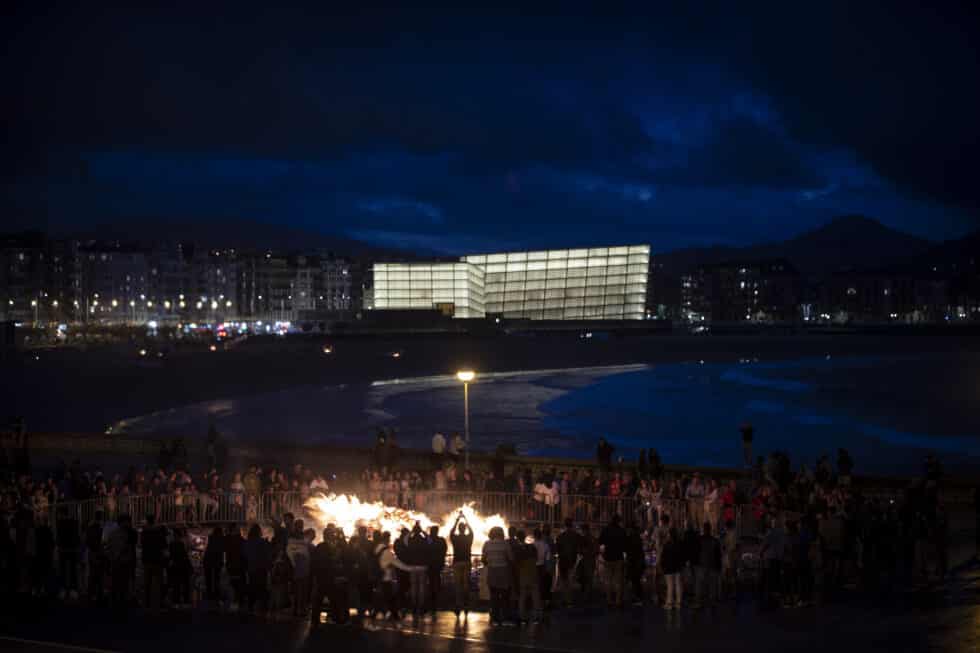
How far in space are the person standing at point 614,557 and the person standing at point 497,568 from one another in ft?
4.10

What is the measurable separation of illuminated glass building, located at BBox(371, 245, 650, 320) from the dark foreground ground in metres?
97.4

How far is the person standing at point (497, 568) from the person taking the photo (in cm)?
1030

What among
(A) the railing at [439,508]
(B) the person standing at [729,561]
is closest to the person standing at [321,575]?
(A) the railing at [439,508]

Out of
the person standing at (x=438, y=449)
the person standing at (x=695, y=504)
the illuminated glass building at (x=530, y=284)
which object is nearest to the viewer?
the person standing at (x=695, y=504)

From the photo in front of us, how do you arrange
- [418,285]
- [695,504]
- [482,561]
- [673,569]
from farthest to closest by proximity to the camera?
1. [418,285]
2. [695,504]
3. [482,561]
4. [673,569]

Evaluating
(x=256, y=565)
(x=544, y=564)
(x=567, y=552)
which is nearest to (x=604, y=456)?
(x=567, y=552)

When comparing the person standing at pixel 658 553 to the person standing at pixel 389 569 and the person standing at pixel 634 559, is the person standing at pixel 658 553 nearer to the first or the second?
the person standing at pixel 634 559

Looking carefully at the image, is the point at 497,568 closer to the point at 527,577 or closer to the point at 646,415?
the point at 527,577

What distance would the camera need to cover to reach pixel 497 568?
33.8 ft

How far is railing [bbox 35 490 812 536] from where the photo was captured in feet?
48.2

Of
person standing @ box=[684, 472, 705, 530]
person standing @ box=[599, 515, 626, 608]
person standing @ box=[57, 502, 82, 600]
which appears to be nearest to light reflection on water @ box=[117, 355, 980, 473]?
person standing @ box=[684, 472, 705, 530]

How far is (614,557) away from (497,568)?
1.52 metres

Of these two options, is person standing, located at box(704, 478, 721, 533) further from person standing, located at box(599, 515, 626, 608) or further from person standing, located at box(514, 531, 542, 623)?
person standing, located at box(514, 531, 542, 623)

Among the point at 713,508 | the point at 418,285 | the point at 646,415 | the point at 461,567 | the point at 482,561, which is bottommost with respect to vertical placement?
the point at 482,561
